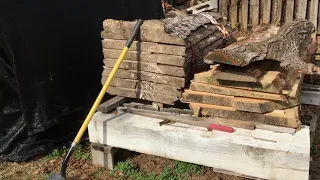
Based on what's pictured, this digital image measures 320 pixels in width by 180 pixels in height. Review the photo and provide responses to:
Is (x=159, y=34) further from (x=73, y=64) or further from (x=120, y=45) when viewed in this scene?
(x=73, y=64)

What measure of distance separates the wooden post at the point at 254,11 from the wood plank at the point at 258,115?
16.6 ft

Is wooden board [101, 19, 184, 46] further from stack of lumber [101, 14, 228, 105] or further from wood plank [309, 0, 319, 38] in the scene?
wood plank [309, 0, 319, 38]

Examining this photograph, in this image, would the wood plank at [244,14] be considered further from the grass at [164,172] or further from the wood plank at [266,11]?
the grass at [164,172]

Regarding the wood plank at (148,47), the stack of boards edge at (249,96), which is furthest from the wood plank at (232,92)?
the wood plank at (148,47)

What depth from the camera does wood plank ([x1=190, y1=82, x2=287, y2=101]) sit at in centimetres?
347

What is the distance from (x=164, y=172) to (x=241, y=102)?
108cm

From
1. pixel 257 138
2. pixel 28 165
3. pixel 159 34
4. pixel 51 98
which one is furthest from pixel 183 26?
pixel 28 165

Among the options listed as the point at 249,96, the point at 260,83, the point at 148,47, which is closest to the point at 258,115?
the point at 249,96

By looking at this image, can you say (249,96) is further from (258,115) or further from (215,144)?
(215,144)

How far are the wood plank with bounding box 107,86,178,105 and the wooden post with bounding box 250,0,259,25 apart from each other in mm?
4897

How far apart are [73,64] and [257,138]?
2.64 m

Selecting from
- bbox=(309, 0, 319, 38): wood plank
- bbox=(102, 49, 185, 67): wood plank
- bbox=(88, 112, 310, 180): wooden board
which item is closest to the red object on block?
bbox=(88, 112, 310, 180): wooden board

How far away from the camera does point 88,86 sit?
5289mm

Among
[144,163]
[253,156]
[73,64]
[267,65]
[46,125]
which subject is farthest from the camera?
[73,64]
